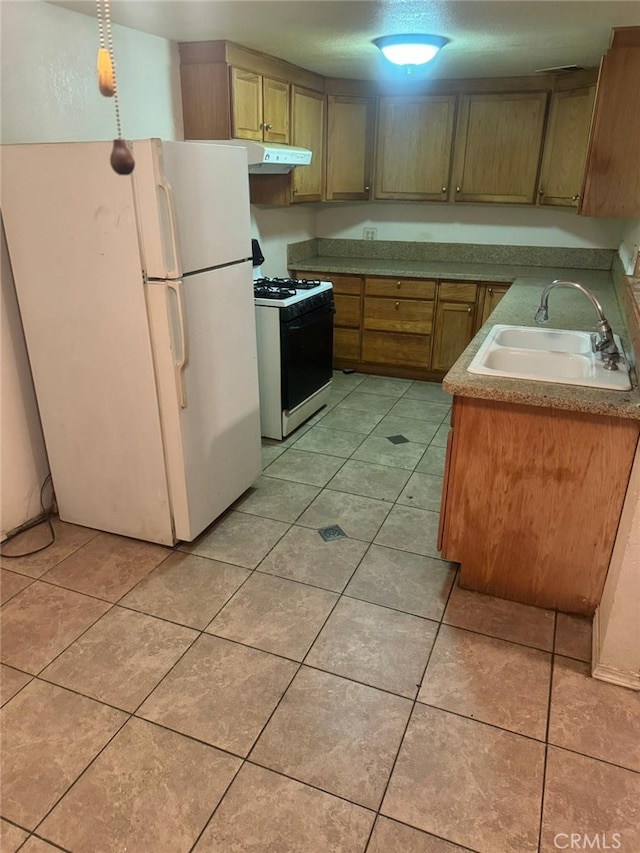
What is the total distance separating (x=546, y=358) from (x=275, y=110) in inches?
94.8

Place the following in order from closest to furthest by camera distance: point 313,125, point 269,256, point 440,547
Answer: point 440,547 < point 313,125 < point 269,256

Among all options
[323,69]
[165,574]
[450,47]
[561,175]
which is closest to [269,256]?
[323,69]

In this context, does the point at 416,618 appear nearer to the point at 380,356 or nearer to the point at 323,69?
the point at 380,356

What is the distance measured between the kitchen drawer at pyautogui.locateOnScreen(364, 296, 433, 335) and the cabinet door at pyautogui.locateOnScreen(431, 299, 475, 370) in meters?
0.08

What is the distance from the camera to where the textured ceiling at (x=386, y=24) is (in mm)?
2387

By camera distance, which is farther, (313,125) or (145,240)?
(313,125)

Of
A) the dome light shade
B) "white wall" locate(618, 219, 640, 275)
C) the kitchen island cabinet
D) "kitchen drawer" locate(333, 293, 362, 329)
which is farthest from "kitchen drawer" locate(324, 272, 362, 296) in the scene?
the kitchen island cabinet

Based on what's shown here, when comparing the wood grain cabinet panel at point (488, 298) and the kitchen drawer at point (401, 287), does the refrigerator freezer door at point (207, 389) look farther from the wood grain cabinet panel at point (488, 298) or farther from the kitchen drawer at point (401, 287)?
the wood grain cabinet panel at point (488, 298)

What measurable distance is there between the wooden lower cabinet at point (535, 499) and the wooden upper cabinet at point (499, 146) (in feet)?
9.42

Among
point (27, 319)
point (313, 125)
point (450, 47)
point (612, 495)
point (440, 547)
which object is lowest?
point (440, 547)

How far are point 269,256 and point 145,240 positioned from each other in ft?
8.01

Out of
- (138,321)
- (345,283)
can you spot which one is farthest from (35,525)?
(345,283)

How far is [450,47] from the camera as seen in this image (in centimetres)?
315

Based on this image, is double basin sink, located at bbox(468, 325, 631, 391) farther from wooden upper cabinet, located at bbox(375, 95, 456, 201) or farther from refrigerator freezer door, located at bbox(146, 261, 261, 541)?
wooden upper cabinet, located at bbox(375, 95, 456, 201)
